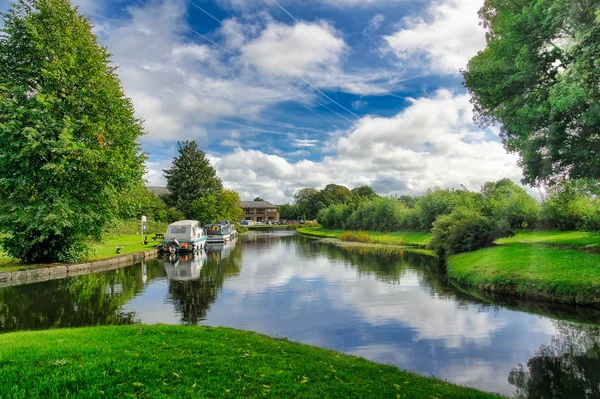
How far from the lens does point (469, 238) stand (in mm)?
25578

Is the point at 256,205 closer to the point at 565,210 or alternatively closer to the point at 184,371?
the point at 565,210

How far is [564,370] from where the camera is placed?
838 cm

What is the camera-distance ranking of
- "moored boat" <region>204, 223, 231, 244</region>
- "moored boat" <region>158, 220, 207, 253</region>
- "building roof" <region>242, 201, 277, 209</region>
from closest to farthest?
1. "moored boat" <region>158, 220, 207, 253</region>
2. "moored boat" <region>204, 223, 231, 244</region>
3. "building roof" <region>242, 201, 277, 209</region>

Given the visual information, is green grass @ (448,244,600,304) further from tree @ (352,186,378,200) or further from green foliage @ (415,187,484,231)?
tree @ (352,186,378,200)

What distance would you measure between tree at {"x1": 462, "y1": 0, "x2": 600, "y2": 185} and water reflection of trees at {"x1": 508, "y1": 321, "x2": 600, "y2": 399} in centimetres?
640

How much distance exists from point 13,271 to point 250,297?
11.6 meters

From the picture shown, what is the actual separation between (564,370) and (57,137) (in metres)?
22.0

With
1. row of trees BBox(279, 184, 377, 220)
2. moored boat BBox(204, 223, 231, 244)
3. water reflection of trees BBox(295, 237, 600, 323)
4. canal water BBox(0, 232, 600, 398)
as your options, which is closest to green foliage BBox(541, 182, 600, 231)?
water reflection of trees BBox(295, 237, 600, 323)

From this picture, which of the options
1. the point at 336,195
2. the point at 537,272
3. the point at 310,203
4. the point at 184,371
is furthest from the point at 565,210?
the point at 310,203

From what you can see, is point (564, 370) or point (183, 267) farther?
point (183, 267)

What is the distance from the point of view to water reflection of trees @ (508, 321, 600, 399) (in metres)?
7.34

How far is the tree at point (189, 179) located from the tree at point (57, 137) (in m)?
38.5

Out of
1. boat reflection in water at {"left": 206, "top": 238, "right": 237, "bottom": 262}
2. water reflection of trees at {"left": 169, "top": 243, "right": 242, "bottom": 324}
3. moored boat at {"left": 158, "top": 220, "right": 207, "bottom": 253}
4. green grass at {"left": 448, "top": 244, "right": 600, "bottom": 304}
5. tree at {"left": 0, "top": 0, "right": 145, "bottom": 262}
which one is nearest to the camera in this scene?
water reflection of trees at {"left": 169, "top": 243, "right": 242, "bottom": 324}

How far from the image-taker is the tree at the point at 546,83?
10656 millimetres
